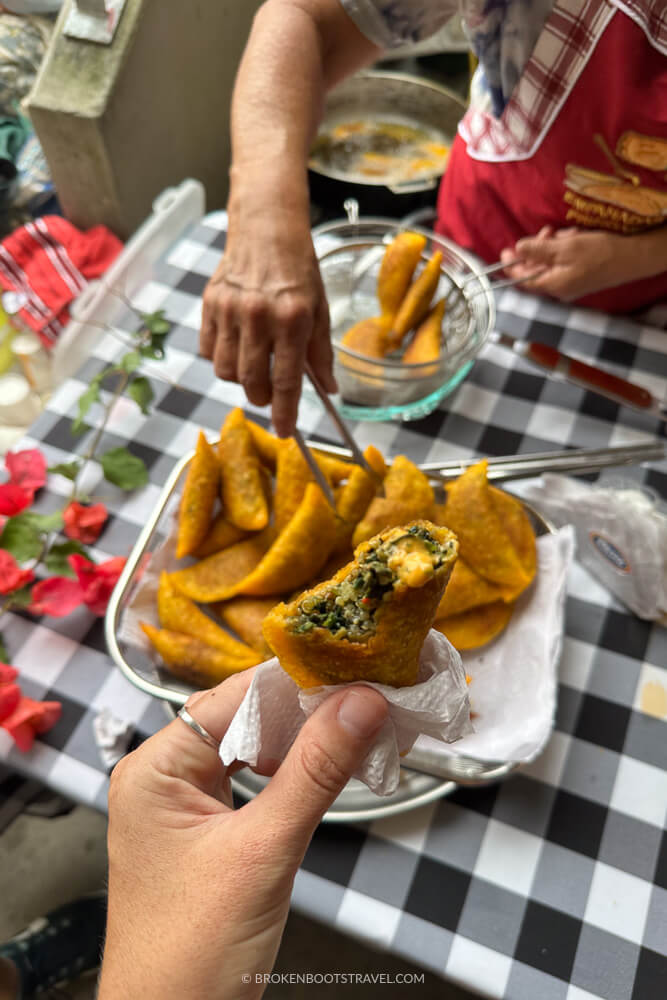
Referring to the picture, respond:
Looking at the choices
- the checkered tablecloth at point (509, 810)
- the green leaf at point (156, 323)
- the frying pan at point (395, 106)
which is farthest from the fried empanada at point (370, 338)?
the frying pan at point (395, 106)

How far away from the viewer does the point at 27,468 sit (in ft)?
4.47

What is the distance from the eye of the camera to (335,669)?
0.70 meters

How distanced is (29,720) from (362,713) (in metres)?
0.65

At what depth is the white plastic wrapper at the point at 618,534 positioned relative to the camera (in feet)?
3.77

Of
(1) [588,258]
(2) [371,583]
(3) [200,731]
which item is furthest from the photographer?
(1) [588,258]

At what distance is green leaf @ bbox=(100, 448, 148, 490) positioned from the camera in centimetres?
136

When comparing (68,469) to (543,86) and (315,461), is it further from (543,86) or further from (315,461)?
(543,86)

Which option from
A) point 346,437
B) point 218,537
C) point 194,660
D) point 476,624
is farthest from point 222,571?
point 476,624

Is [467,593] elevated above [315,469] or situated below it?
below

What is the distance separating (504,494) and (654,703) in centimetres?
41

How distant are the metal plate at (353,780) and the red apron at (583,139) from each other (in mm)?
1051

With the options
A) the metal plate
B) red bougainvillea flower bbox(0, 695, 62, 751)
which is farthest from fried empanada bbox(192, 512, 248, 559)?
red bougainvillea flower bbox(0, 695, 62, 751)

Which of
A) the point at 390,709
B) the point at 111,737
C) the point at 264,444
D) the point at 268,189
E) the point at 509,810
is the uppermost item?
the point at 268,189

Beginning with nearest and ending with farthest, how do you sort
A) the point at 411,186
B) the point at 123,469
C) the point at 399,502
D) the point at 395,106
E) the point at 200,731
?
the point at 200,731 → the point at 399,502 → the point at 123,469 → the point at 411,186 → the point at 395,106
